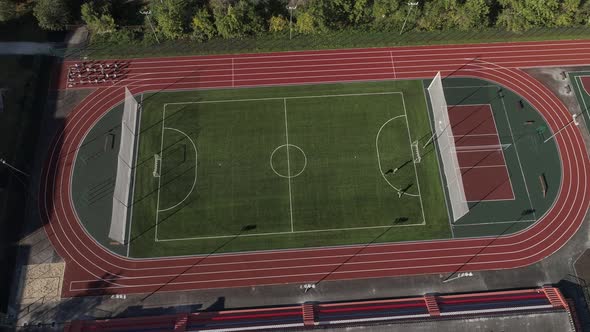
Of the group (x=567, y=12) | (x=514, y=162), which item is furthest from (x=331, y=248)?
(x=567, y=12)

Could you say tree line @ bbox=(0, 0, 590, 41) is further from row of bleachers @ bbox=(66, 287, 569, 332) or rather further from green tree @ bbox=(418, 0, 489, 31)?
row of bleachers @ bbox=(66, 287, 569, 332)

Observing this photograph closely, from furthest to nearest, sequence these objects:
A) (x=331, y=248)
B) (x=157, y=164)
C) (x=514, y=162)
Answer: (x=514, y=162), (x=157, y=164), (x=331, y=248)

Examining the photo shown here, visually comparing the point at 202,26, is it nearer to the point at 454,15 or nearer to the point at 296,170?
the point at 296,170

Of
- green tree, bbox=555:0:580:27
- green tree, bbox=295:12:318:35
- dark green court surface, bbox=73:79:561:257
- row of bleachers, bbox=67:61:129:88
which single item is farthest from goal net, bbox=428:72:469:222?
row of bleachers, bbox=67:61:129:88

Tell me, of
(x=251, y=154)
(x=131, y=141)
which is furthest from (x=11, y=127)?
(x=251, y=154)

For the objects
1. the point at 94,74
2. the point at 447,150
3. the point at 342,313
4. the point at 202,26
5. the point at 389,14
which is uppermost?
the point at 389,14

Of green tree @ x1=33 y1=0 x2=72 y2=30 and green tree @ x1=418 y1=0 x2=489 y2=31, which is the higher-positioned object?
green tree @ x1=33 y1=0 x2=72 y2=30

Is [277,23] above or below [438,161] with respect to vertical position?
above

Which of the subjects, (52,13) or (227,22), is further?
(227,22)
